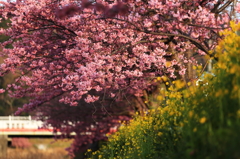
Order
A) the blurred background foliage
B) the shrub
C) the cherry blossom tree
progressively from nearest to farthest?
the shrub → the cherry blossom tree → the blurred background foliage

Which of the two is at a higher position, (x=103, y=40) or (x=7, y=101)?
(x=103, y=40)

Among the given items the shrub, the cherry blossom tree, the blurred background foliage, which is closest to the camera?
the shrub

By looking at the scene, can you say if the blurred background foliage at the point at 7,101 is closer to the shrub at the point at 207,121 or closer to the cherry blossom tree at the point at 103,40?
the cherry blossom tree at the point at 103,40

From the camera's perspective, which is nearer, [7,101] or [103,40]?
[103,40]

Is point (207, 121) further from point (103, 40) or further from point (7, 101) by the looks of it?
point (7, 101)

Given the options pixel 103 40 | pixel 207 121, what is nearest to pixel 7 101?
pixel 103 40

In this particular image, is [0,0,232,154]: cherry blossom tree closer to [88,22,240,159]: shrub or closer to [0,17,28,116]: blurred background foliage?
[88,22,240,159]: shrub

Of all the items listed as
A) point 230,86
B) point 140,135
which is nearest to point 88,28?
point 140,135

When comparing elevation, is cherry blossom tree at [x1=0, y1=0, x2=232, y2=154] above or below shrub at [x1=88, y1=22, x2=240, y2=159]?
above

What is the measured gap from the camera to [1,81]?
1700 inches

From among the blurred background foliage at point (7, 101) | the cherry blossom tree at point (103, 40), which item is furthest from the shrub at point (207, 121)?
the blurred background foliage at point (7, 101)

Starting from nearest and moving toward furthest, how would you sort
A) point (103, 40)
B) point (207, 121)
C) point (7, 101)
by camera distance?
point (207, 121), point (103, 40), point (7, 101)

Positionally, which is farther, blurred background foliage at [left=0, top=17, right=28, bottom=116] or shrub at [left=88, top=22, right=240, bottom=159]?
blurred background foliage at [left=0, top=17, right=28, bottom=116]

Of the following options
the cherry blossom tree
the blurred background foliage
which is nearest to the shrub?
the cherry blossom tree
